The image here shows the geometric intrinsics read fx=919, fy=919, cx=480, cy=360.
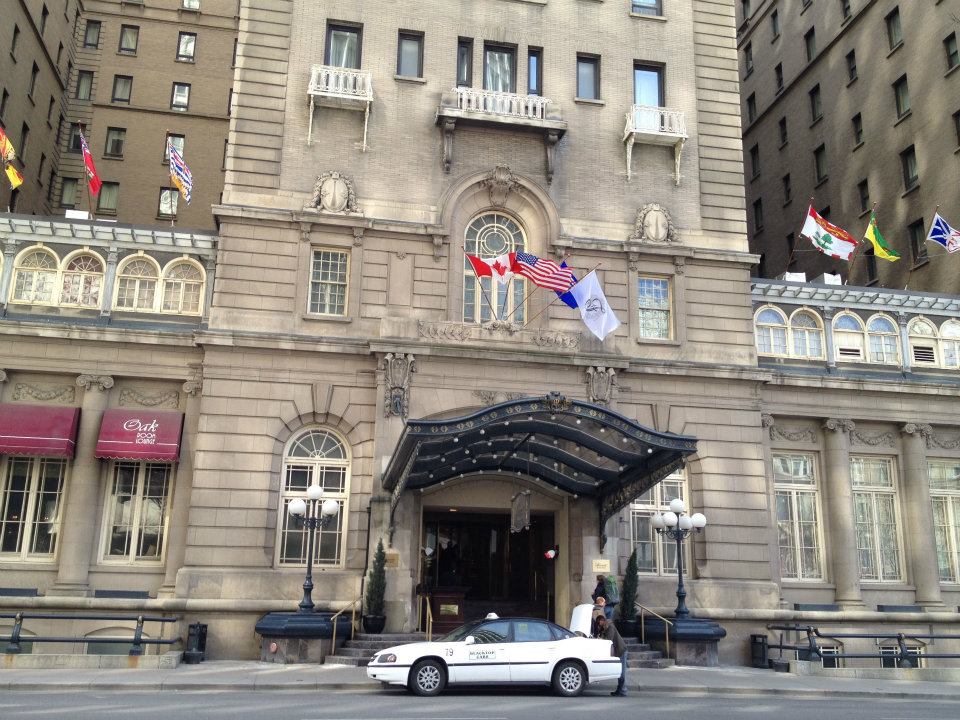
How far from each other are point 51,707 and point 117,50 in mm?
40763

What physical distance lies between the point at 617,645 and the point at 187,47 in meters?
40.8

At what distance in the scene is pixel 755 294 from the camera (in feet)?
98.3

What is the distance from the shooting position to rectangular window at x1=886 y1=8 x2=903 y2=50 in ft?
130

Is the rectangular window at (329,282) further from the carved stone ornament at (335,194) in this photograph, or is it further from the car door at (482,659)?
the car door at (482,659)

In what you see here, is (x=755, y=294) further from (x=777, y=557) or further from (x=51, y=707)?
(x=51, y=707)

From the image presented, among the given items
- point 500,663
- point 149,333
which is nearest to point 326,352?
point 149,333

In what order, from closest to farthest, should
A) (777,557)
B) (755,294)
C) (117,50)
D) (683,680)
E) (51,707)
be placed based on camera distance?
(51,707) → (683,680) → (777,557) → (755,294) → (117,50)

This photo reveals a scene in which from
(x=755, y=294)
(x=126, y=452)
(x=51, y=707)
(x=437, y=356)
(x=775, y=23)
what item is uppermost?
(x=775, y=23)

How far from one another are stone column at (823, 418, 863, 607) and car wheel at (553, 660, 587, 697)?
43.5 feet

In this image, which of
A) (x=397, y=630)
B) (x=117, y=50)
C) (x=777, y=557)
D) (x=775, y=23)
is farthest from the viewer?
(x=775, y=23)

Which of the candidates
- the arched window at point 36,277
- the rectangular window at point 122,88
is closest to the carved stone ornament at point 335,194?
the arched window at point 36,277

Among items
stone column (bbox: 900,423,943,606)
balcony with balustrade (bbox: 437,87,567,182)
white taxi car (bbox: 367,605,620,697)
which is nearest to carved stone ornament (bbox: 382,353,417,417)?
balcony with balustrade (bbox: 437,87,567,182)

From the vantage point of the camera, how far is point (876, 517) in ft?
96.7

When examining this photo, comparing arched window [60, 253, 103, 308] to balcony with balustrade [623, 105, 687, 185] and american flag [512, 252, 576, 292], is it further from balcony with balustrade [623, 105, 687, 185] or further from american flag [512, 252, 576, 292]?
balcony with balustrade [623, 105, 687, 185]
